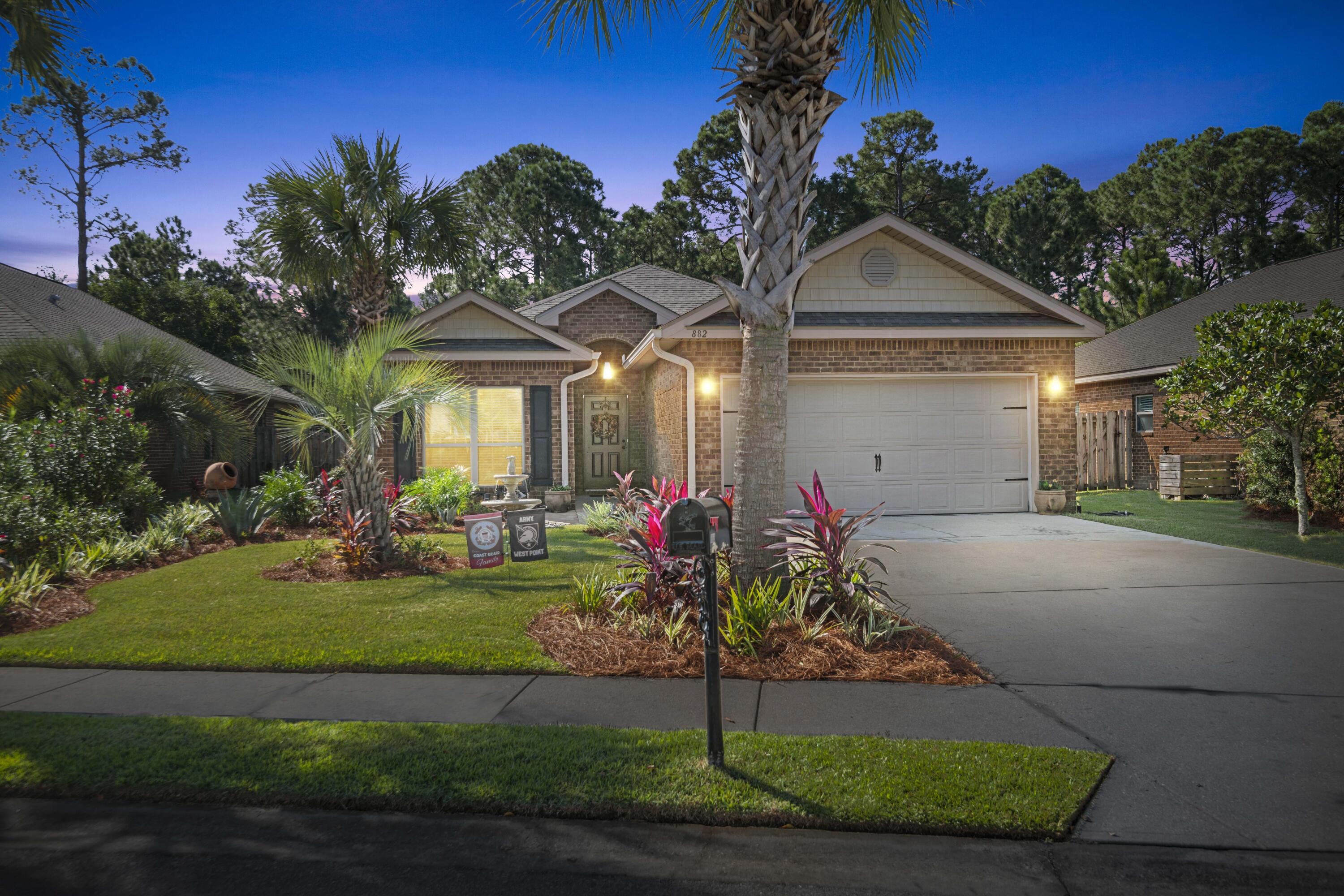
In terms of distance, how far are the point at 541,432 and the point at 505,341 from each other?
2079 mm

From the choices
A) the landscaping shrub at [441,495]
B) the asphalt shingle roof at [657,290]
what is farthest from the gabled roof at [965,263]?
the landscaping shrub at [441,495]

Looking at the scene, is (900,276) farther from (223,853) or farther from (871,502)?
(223,853)

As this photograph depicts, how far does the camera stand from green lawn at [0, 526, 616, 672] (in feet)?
17.5

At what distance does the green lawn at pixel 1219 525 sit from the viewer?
942 cm

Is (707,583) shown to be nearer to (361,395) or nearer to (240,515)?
(361,395)

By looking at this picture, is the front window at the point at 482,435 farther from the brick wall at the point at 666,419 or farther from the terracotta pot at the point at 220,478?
the terracotta pot at the point at 220,478

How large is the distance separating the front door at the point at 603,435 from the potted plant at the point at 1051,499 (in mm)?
9427

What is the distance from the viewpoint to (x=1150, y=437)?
717 inches

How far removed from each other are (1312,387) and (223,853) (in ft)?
41.8

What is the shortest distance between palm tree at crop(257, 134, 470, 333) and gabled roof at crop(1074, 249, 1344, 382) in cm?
1298

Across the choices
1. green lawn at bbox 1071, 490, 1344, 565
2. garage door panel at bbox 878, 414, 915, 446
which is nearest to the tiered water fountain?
garage door panel at bbox 878, 414, 915, 446

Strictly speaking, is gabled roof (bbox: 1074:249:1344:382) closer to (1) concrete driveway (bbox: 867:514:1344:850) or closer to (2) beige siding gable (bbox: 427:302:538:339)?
(1) concrete driveway (bbox: 867:514:1344:850)

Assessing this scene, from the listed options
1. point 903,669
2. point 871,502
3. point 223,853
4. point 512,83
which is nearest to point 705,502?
point 903,669

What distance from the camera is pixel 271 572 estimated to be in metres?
8.58
